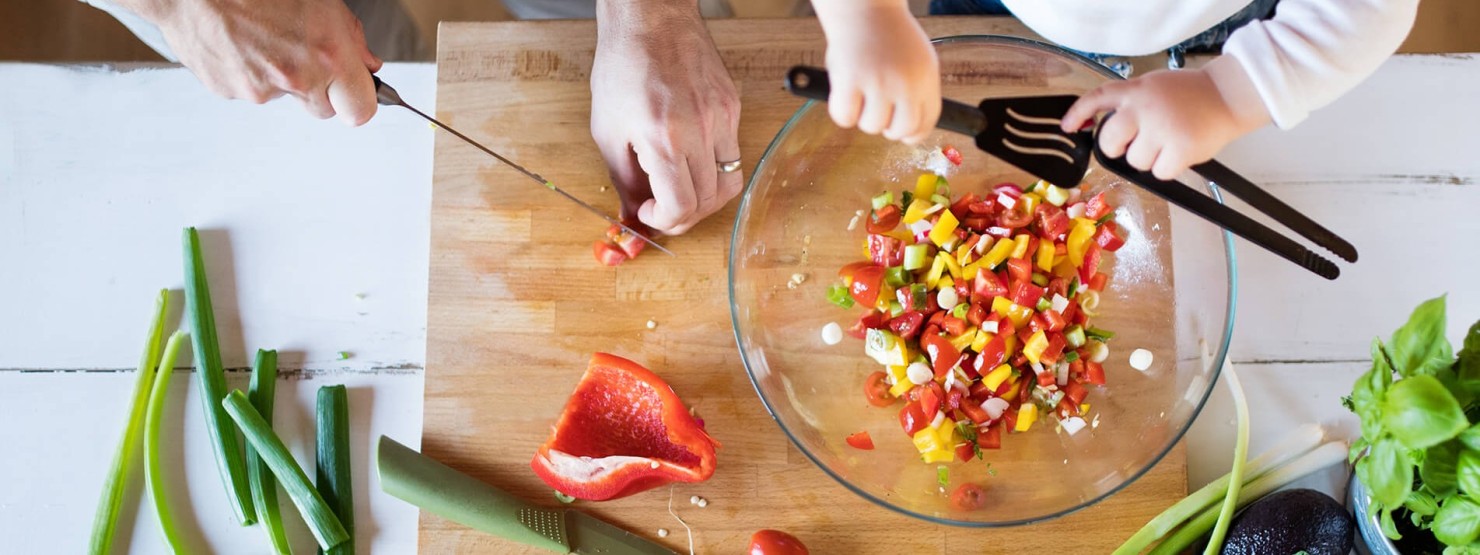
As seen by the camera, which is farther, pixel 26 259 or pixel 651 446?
pixel 26 259

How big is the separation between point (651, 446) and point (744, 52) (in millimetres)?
633

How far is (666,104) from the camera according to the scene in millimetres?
1389

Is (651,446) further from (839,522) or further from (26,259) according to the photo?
(26,259)

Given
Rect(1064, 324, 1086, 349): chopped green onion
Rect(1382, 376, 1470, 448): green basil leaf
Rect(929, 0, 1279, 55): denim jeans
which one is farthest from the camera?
Rect(929, 0, 1279, 55): denim jeans

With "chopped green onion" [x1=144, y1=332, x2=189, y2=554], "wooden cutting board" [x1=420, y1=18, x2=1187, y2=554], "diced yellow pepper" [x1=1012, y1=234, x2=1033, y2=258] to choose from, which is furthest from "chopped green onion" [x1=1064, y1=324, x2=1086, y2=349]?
"chopped green onion" [x1=144, y1=332, x2=189, y2=554]

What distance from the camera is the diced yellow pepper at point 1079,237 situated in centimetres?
140

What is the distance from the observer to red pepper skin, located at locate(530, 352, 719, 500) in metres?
1.38

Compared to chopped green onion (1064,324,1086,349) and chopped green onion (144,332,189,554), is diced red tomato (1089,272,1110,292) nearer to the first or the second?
chopped green onion (1064,324,1086,349)

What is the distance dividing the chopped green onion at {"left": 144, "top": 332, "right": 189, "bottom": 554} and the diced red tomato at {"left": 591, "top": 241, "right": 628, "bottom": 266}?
2.28ft

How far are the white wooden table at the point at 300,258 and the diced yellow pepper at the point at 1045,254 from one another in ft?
1.18

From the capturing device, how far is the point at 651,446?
57.4 inches

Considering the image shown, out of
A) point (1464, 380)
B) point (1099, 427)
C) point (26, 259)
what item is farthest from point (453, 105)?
point (1464, 380)

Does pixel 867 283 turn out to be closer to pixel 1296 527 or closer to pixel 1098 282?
pixel 1098 282

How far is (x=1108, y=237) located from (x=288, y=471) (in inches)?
50.3
